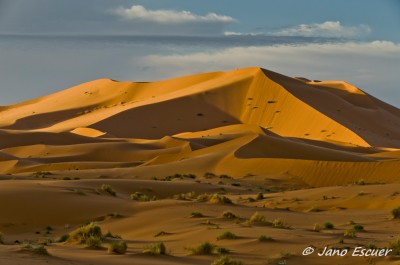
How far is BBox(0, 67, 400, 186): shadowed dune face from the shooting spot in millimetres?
50062

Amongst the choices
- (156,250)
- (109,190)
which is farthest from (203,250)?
(109,190)

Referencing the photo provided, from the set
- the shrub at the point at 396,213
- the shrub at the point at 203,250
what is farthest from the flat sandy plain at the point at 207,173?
the shrub at the point at 396,213

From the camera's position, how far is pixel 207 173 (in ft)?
154

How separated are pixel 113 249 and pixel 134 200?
13.5 m

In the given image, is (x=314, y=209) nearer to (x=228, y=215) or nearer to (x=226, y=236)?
(x=228, y=215)

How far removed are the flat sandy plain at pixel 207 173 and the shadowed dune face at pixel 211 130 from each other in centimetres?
18

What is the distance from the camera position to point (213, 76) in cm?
12012

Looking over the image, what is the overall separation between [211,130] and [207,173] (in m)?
39.3

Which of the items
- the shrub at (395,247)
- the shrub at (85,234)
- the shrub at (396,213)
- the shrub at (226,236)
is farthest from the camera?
the shrub at (396,213)

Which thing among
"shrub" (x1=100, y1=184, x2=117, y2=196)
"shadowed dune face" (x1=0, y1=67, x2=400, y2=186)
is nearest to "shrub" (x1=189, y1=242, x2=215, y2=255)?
"shrub" (x1=100, y1=184, x2=117, y2=196)

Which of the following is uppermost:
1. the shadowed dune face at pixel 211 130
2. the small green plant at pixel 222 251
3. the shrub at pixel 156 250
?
the shrub at pixel 156 250

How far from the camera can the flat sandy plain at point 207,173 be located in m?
17.6

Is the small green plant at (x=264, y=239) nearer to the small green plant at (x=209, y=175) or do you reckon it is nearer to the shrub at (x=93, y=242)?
the shrub at (x=93, y=242)

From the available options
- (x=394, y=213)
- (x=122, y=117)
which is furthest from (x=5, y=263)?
(x=122, y=117)
